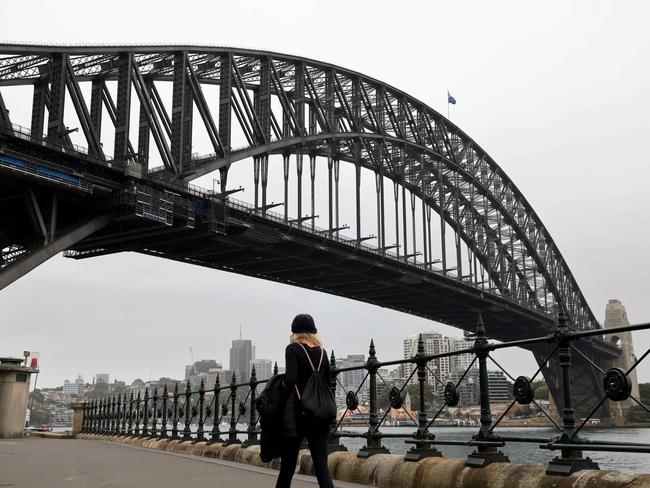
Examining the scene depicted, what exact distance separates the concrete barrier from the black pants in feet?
4.94

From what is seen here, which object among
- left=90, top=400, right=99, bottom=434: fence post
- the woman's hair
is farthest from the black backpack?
left=90, top=400, right=99, bottom=434: fence post

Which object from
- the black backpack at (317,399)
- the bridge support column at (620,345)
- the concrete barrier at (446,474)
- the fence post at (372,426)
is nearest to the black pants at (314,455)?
the black backpack at (317,399)

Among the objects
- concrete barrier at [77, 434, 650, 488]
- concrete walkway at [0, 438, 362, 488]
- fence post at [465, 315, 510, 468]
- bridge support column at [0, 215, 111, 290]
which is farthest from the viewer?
bridge support column at [0, 215, 111, 290]

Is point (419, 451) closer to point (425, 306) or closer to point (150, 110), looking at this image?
point (150, 110)

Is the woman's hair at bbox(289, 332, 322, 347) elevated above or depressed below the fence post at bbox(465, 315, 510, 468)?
above

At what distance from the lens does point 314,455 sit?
5.86 metres

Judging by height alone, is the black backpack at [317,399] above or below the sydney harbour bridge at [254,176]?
below

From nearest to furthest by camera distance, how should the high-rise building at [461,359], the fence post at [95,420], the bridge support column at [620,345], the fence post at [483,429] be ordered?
the fence post at [483,429], the high-rise building at [461,359], the fence post at [95,420], the bridge support column at [620,345]

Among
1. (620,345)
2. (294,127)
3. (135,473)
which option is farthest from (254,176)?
(620,345)

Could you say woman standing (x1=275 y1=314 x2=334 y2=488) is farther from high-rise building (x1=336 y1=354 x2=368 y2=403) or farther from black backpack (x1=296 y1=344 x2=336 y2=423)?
high-rise building (x1=336 y1=354 x2=368 y2=403)

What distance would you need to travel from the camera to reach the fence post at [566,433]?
5.62 metres

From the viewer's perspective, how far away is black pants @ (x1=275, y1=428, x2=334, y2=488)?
5.76 m

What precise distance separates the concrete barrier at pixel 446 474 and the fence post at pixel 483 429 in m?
0.14

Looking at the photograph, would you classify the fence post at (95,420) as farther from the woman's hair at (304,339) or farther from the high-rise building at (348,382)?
the woman's hair at (304,339)
